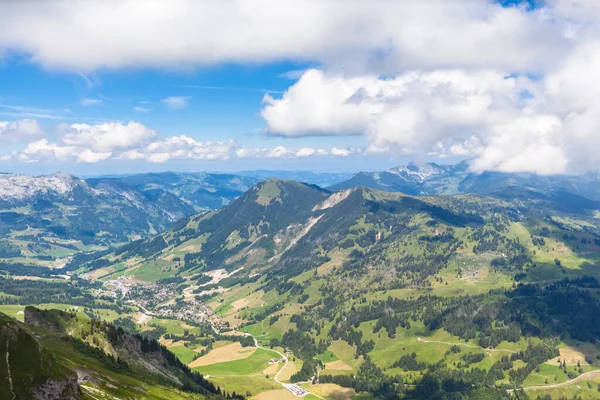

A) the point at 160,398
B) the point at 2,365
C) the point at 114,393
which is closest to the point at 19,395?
the point at 2,365

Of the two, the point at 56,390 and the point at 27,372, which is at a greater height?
the point at 27,372

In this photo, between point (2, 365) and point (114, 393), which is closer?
point (2, 365)

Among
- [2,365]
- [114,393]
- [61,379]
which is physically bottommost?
[114,393]

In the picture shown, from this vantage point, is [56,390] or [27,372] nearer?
[27,372]

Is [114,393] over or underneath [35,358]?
underneath

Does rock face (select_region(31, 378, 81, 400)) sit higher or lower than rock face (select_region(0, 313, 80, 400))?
lower

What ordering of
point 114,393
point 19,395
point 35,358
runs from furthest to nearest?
point 114,393, point 35,358, point 19,395

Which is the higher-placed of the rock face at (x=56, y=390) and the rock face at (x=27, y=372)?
the rock face at (x=27, y=372)

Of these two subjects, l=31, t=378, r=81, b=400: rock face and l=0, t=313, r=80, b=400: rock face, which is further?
l=31, t=378, r=81, b=400: rock face

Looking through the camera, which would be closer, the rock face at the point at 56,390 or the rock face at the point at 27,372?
the rock face at the point at 27,372

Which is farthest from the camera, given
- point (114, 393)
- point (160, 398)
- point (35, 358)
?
point (160, 398)

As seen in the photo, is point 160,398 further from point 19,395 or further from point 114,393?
point 19,395
